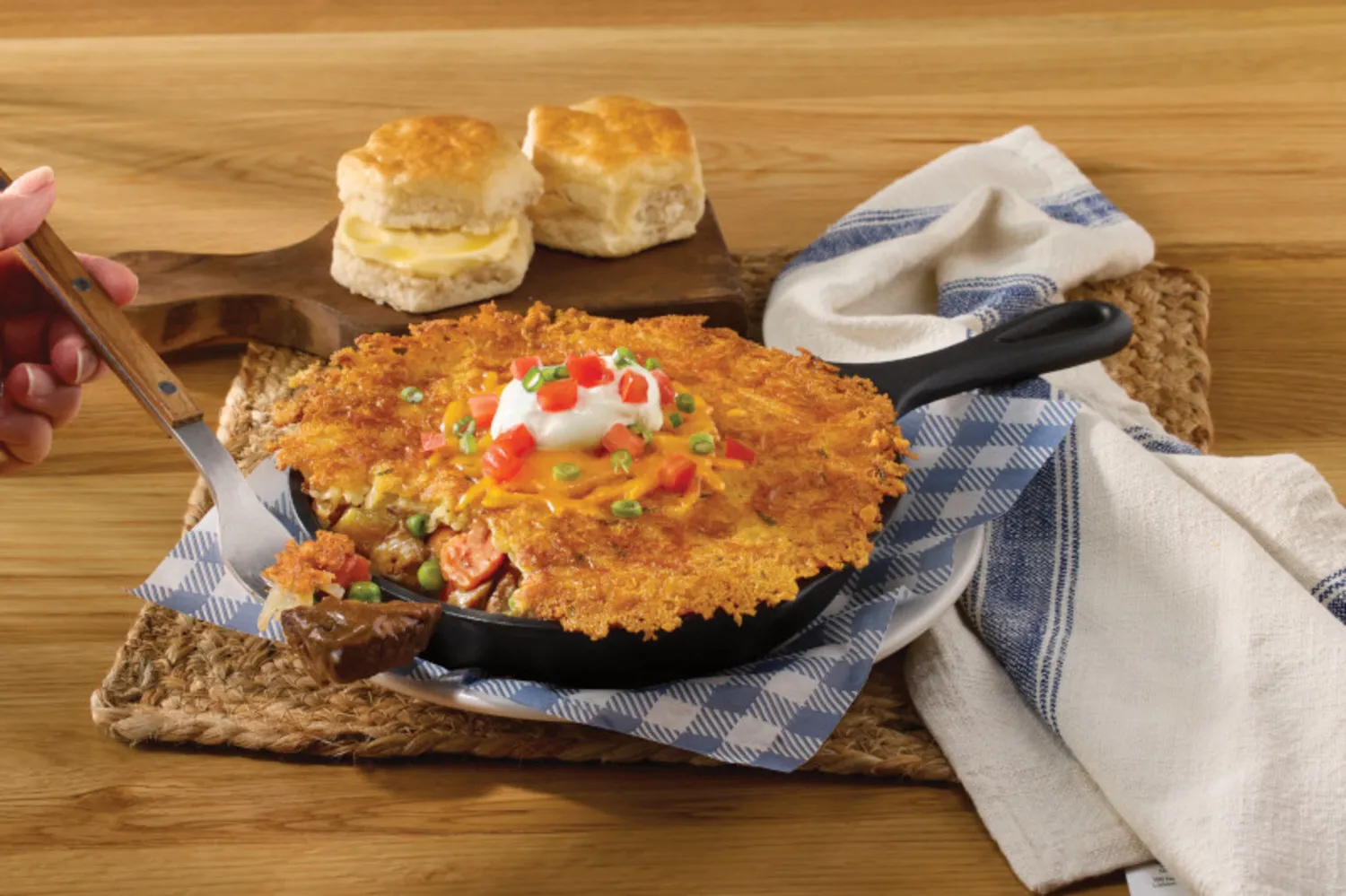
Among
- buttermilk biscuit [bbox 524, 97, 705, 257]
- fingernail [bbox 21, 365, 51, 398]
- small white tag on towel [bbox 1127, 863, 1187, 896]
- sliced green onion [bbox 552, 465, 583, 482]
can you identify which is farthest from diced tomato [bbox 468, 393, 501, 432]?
small white tag on towel [bbox 1127, 863, 1187, 896]

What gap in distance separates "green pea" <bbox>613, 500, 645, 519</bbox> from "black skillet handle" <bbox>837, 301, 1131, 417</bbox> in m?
0.54

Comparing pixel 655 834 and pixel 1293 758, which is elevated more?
pixel 1293 758

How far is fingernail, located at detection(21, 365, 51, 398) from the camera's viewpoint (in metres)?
2.33

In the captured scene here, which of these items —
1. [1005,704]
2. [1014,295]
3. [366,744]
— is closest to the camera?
[366,744]

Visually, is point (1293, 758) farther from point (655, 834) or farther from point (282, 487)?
point (282, 487)

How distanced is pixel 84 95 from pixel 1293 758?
3321 millimetres

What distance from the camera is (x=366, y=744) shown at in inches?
73.9

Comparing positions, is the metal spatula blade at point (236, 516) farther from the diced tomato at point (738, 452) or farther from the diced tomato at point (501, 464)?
the diced tomato at point (738, 452)

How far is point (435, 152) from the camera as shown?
2676 millimetres

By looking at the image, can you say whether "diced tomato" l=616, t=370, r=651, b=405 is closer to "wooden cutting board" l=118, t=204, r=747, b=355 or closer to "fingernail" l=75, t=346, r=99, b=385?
"wooden cutting board" l=118, t=204, r=747, b=355

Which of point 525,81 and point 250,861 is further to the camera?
point 525,81

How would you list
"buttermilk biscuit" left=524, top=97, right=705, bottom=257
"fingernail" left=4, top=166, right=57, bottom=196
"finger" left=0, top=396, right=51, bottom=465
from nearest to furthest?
"fingernail" left=4, top=166, right=57, bottom=196
"finger" left=0, top=396, right=51, bottom=465
"buttermilk biscuit" left=524, top=97, right=705, bottom=257

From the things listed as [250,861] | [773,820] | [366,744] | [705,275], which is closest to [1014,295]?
[705,275]

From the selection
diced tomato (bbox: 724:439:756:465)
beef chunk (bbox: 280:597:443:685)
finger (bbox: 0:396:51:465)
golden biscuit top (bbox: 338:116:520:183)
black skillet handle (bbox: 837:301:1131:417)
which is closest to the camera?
beef chunk (bbox: 280:597:443:685)
